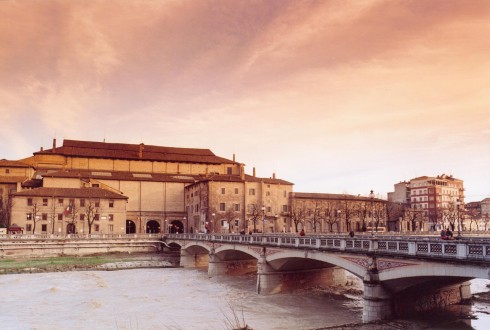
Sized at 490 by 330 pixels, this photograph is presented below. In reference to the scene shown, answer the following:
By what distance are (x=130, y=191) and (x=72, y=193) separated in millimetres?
14854

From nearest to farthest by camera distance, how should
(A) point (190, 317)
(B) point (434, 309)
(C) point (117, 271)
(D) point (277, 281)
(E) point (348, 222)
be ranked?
(B) point (434, 309)
(A) point (190, 317)
(D) point (277, 281)
(C) point (117, 271)
(E) point (348, 222)

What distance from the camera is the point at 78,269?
59406 mm

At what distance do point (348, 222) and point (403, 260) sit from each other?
83.1 metres

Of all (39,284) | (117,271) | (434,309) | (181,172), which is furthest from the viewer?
(181,172)

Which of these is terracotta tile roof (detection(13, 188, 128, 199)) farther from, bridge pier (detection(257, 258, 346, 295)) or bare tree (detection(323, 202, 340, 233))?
bridge pier (detection(257, 258, 346, 295))

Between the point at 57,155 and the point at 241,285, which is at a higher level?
the point at 57,155

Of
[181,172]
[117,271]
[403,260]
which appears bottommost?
[117,271]

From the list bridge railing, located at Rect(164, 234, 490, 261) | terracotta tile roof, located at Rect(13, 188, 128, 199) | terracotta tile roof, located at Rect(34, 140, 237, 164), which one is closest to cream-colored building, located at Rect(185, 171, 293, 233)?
terracotta tile roof, located at Rect(13, 188, 128, 199)

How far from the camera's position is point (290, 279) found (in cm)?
4122

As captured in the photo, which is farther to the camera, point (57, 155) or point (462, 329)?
point (57, 155)

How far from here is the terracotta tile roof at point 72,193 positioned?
88512 mm

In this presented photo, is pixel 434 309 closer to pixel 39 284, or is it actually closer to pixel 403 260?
pixel 403 260

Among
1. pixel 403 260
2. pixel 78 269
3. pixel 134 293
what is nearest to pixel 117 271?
pixel 78 269

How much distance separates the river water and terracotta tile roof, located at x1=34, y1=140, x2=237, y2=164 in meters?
62.1
